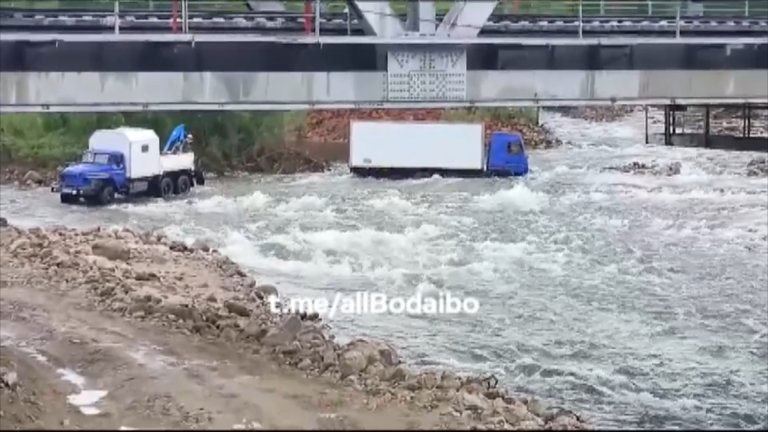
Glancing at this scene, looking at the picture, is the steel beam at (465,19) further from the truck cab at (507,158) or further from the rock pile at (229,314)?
the truck cab at (507,158)

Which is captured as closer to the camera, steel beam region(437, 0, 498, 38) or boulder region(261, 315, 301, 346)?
steel beam region(437, 0, 498, 38)

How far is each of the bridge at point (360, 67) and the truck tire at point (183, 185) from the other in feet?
73.5

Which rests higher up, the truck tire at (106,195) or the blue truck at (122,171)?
the blue truck at (122,171)

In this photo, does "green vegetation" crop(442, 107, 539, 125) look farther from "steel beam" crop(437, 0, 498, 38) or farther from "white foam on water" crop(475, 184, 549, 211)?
"steel beam" crop(437, 0, 498, 38)

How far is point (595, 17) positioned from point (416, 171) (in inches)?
880

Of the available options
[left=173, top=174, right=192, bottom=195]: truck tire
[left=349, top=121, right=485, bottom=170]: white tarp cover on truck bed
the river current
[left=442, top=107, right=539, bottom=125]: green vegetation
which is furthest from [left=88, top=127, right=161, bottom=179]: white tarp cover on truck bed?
[left=442, top=107, right=539, bottom=125]: green vegetation

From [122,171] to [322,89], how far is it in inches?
836

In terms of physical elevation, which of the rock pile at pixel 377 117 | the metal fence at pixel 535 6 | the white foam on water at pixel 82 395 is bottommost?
the white foam on water at pixel 82 395

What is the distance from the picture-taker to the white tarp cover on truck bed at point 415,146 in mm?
41281

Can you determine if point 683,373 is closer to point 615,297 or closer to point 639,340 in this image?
point 639,340

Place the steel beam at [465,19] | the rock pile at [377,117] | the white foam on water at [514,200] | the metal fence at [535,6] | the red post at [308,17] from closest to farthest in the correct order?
the steel beam at [465,19] → the red post at [308,17] → the metal fence at [535,6] → the white foam on water at [514,200] → the rock pile at [377,117]

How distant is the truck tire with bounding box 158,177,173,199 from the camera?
36.8 meters

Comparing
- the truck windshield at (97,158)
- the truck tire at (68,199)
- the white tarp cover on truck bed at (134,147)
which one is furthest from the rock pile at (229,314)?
the truck windshield at (97,158)

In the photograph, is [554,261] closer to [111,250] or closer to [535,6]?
[535,6]
